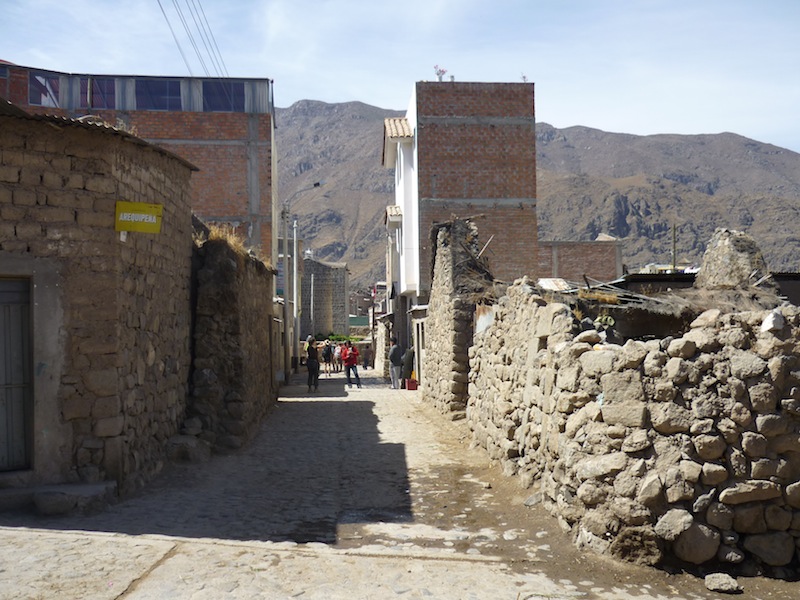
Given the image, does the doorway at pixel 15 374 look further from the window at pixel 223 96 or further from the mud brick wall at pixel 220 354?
the window at pixel 223 96

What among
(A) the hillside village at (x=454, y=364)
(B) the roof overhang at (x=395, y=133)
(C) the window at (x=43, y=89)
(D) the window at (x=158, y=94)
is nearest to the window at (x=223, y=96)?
(D) the window at (x=158, y=94)

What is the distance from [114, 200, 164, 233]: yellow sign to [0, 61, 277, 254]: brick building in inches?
706

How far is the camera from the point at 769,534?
206 inches

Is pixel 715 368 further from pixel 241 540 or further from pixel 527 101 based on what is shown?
pixel 527 101

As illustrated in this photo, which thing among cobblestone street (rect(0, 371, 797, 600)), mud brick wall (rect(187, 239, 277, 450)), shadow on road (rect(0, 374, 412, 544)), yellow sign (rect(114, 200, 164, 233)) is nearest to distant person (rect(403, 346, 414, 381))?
shadow on road (rect(0, 374, 412, 544))

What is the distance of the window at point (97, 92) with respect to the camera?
26.6 meters

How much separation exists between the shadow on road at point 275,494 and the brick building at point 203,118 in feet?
50.5

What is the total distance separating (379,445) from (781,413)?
660 cm

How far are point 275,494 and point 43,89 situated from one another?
23362mm

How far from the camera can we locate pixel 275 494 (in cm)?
785

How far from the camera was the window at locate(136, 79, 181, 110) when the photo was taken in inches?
1059

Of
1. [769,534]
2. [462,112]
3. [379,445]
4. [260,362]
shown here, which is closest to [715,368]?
[769,534]

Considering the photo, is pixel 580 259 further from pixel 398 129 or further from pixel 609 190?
pixel 609 190

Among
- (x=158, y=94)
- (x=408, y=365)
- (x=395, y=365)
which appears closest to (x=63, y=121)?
(x=408, y=365)
